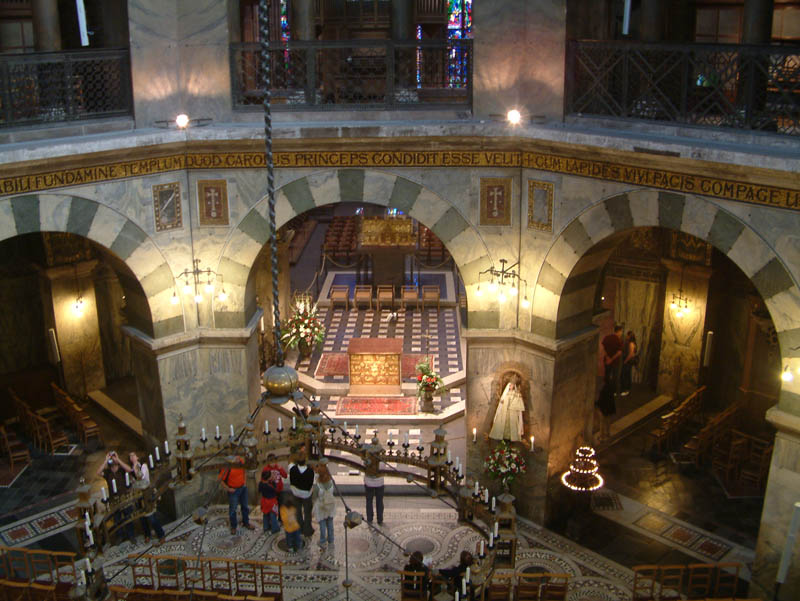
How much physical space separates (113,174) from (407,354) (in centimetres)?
772

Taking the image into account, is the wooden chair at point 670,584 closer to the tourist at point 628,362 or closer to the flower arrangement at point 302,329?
the tourist at point 628,362

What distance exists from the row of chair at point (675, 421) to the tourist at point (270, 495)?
16.9ft

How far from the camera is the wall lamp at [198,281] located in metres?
10.5

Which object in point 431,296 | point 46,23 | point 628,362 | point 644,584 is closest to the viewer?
point 644,584

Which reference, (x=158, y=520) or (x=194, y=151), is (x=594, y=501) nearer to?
(x=158, y=520)

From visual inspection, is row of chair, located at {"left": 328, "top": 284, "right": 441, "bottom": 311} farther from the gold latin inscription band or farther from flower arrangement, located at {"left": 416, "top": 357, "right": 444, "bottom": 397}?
the gold latin inscription band

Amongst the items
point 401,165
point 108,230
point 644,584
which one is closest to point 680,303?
point 644,584

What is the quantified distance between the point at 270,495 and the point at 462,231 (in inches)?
142

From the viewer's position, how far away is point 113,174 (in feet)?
31.9

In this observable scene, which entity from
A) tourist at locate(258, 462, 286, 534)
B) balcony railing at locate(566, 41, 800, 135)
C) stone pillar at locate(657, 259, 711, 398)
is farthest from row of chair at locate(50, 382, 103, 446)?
stone pillar at locate(657, 259, 711, 398)

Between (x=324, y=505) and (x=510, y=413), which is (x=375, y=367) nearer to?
(x=510, y=413)

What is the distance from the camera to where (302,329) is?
1567 centimetres

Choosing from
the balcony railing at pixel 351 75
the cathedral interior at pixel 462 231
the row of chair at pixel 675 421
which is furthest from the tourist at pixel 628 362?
the balcony railing at pixel 351 75

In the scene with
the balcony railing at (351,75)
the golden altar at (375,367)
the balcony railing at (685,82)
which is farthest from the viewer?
the golden altar at (375,367)
